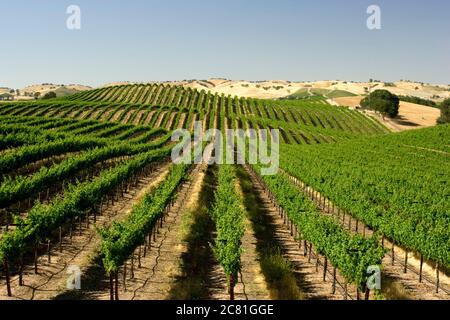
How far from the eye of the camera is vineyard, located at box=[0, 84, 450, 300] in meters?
22.4

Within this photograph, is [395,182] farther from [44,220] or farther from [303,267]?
[44,220]

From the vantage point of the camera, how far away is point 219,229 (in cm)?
2577

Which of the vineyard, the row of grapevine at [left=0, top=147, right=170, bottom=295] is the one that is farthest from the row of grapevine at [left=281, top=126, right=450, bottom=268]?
the row of grapevine at [left=0, top=147, right=170, bottom=295]

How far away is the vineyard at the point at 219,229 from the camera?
2242cm

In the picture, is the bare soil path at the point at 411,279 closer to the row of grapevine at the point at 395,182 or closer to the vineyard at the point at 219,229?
the vineyard at the point at 219,229

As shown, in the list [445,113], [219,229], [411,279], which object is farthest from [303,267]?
[445,113]

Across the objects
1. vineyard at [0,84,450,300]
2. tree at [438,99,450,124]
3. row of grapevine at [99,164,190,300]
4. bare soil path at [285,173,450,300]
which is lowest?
bare soil path at [285,173,450,300]

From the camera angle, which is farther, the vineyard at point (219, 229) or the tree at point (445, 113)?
the tree at point (445, 113)

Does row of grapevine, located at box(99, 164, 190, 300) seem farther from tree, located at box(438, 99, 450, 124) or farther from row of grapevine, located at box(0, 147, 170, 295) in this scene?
tree, located at box(438, 99, 450, 124)

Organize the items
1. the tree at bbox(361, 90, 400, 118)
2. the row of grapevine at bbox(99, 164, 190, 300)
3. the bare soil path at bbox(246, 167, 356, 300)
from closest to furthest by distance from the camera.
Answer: the row of grapevine at bbox(99, 164, 190, 300)
the bare soil path at bbox(246, 167, 356, 300)
the tree at bbox(361, 90, 400, 118)

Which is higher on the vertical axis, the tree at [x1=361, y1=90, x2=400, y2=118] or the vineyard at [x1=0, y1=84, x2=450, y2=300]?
the tree at [x1=361, y1=90, x2=400, y2=118]

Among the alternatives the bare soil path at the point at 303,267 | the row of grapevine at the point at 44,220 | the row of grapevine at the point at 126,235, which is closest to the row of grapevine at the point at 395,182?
the bare soil path at the point at 303,267

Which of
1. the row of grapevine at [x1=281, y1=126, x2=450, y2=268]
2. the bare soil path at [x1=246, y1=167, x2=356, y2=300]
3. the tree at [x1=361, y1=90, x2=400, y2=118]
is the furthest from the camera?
the tree at [x1=361, y1=90, x2=400, y2=118]
